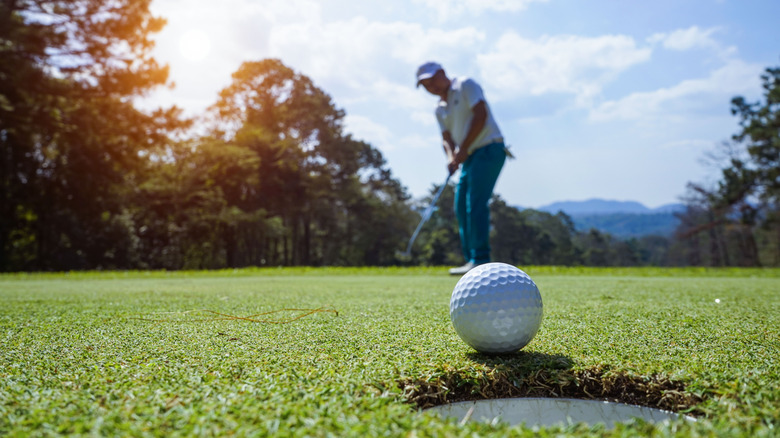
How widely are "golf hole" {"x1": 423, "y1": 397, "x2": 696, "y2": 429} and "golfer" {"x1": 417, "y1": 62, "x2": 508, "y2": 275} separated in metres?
3.94

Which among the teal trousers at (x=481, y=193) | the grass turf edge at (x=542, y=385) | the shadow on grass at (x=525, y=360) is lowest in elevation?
the grass turf edge at (x=542, y=385)

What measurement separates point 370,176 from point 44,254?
2084 cm

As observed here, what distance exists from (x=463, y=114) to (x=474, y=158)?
56 cm

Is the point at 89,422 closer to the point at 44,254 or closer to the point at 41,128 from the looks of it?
the point at 41,128

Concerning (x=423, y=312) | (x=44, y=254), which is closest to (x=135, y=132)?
(x=44, y=254)

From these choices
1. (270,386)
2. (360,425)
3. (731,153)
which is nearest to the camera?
(360,425)

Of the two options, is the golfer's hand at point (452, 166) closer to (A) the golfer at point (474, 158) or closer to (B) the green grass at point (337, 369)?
(A) the golfer at point (474, 158)

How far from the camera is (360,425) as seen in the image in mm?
981

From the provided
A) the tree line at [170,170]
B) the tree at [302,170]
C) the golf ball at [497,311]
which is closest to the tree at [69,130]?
the tree line at [170,170]

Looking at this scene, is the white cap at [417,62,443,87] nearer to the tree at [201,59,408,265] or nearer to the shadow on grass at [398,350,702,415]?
the shadow on grass at [398,350,702,415]

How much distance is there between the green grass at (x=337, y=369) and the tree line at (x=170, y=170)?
54.4 ft

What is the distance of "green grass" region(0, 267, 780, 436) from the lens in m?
1.00

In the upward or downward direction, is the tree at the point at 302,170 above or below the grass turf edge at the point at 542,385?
above

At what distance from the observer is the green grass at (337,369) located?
100cm
